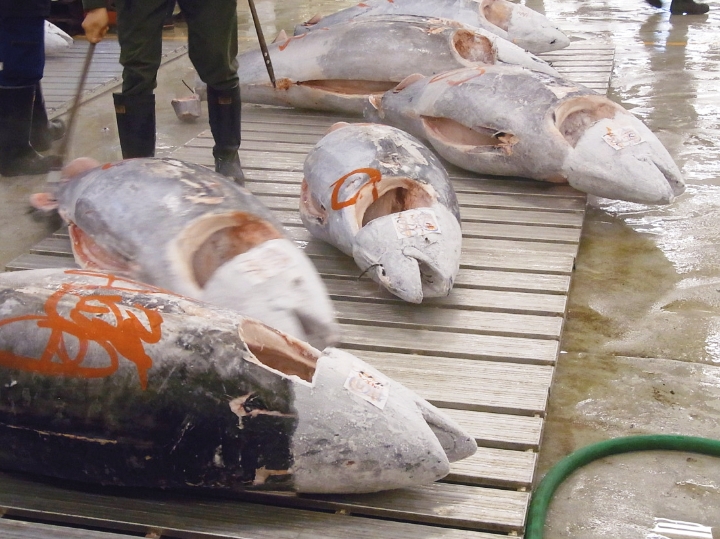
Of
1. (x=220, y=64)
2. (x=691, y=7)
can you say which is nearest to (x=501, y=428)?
(x=220, y=64)

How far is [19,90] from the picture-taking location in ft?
12.1

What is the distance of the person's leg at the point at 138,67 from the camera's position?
302 centimetres

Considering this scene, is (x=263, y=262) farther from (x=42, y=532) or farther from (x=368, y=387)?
(x=42, y=532)

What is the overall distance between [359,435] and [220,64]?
203 cm

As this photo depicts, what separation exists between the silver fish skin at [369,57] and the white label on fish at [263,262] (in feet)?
6.82

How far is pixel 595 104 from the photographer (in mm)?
3199

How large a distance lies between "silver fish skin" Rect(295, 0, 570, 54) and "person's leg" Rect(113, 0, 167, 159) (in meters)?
1.53

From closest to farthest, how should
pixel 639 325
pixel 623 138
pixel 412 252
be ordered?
pixel 412 252 → pixel 639 325 → pixel 623 138

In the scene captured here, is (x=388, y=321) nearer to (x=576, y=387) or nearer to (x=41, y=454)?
(x=576, y=387)

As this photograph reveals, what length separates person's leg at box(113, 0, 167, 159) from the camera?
3.02 metres

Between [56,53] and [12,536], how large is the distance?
4919 mm

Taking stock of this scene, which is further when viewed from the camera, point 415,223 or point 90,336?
point 415,223

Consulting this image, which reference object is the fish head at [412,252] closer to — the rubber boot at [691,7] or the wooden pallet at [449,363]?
the wooden pallet at [449,363]

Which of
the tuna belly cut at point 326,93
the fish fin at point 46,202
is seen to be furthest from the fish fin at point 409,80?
the fish fin at point 46,202
